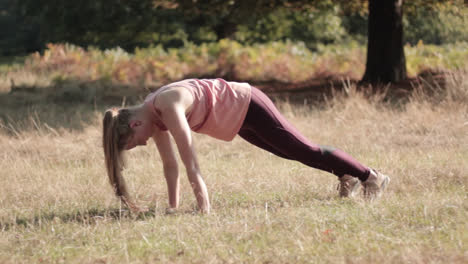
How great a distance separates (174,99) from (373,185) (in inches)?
68.1

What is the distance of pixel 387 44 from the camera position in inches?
475

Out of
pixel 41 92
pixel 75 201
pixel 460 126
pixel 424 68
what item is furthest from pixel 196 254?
pixel 424 68

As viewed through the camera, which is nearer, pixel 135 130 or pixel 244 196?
pixel 135 130

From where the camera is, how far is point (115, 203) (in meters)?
5.04

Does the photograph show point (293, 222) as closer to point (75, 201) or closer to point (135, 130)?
point (135, 130)

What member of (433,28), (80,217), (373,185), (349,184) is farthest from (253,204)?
(433,28)

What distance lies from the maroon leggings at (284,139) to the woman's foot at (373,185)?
0.54 feet

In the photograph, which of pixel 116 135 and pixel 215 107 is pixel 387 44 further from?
pixel 116 135

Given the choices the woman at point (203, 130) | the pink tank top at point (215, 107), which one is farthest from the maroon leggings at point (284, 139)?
the pink tank top at point (215, 107)

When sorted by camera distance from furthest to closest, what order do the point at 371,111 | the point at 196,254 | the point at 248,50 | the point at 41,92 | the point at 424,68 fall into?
the point at 248,50, the point at 424,68, the point at 41,92, the point at 371,111, the point at 196,254

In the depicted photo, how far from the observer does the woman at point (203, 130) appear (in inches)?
161

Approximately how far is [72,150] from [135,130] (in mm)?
3441

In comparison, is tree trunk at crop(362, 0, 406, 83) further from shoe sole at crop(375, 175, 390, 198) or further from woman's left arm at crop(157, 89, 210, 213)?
woman's left arm at crop(157, 89, 210, 213)

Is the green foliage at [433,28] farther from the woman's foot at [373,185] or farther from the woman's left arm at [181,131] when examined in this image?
the woman's left arm at [181,131]
